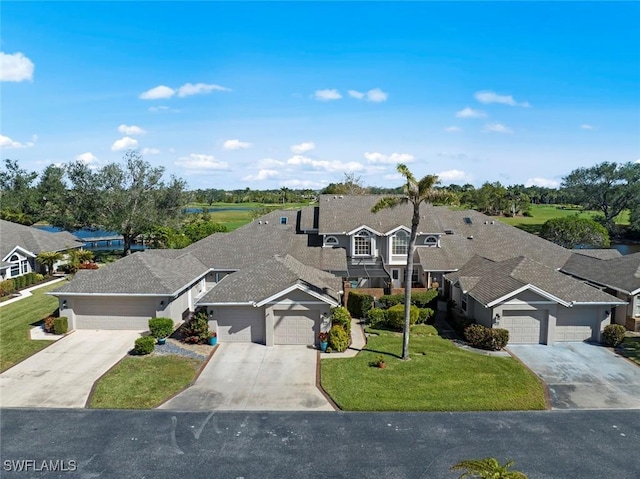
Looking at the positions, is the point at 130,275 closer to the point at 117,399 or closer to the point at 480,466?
the point at 117,399

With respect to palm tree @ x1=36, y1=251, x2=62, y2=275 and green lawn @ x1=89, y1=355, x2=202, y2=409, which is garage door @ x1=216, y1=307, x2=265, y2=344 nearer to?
green lawn @ x1=89, y1=355, x2=202, y2=409

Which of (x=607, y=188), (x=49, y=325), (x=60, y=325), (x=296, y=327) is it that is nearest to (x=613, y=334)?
(x=296, y=327)

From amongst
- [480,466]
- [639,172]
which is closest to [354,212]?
Result: [480,466]

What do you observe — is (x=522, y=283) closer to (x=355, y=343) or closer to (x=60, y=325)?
(x=355, y=343)

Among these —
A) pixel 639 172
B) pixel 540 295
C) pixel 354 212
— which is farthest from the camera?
pixel 639 172

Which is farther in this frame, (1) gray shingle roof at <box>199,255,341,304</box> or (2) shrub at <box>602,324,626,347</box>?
(1) gray shingle roof at <box>199,255,341,304</box>

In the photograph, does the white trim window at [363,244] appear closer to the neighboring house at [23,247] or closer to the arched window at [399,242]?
the arched window at [399,242]

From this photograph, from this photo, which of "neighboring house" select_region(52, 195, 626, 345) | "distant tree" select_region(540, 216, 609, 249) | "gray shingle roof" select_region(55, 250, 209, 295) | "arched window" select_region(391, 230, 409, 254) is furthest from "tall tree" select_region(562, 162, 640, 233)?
"gray shingle roof" select_region(55, 250, 209, 295)
